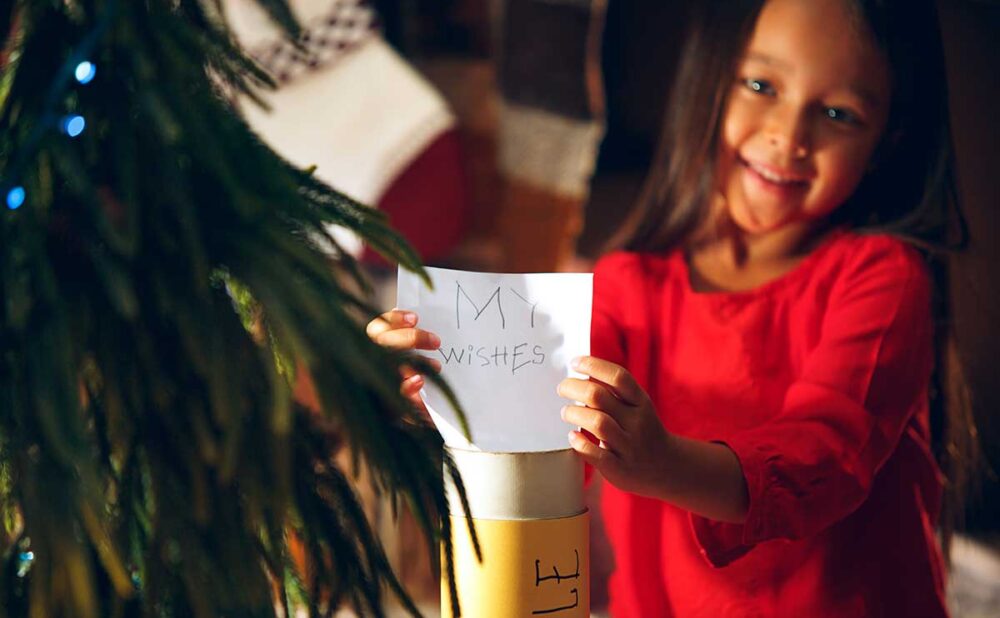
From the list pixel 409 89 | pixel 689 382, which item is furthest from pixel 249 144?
pixel 409 89

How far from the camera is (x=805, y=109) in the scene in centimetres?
93

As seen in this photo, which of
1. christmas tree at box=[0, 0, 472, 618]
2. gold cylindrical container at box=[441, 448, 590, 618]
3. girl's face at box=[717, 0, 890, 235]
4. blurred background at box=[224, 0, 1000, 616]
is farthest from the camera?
blurred background at box=[224, 0, 1000, 616]

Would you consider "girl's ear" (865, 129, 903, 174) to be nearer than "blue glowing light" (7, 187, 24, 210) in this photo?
No

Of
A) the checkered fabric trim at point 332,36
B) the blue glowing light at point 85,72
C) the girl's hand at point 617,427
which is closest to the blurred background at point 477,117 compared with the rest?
the checkered fabric trim at point 332,36

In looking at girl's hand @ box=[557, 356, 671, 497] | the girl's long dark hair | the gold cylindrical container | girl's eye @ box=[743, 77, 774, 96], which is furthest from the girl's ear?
the gold cylindrical container

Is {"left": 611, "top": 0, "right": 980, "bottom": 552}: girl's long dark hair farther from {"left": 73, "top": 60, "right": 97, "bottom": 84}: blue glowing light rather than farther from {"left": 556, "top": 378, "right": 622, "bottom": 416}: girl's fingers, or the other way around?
{"left": 73, "top": 60, "right": 97, "bottom": 84}: blue glowing light

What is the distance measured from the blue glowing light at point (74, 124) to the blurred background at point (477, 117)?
990 mm

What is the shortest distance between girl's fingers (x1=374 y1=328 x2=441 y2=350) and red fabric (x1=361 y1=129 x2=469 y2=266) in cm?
85

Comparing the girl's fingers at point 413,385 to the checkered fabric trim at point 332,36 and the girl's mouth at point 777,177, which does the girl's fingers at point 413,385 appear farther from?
the checkered fabric trim at point 332,36

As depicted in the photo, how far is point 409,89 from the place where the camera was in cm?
156

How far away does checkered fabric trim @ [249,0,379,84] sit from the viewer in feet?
5.07

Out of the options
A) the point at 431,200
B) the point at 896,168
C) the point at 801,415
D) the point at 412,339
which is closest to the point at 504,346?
the point at 412,339

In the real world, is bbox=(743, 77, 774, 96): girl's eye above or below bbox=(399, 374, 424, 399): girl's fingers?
above

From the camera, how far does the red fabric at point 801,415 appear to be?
2.78 ft
